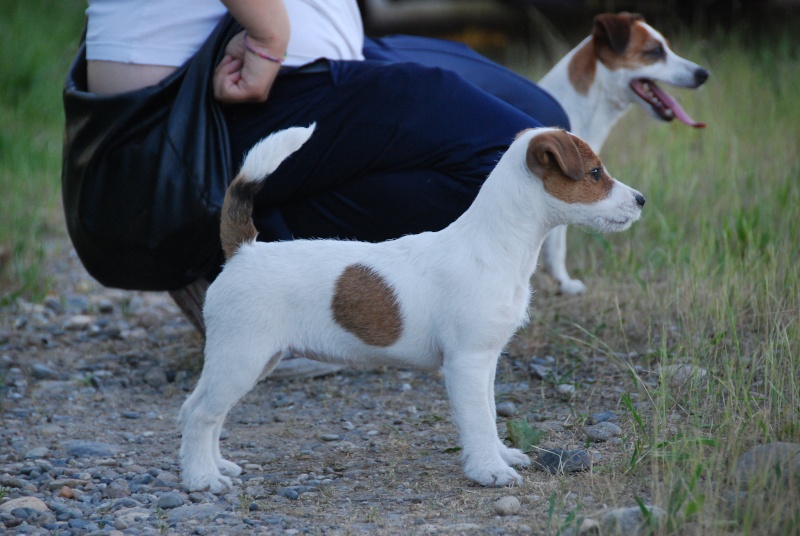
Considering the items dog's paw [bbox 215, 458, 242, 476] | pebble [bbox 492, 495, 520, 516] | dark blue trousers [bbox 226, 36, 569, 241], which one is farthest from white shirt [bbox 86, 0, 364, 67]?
pebble [bbox 492, 495, 520, 516]

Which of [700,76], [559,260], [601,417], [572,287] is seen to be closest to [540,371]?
[601,417]

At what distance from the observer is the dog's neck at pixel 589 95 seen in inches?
206

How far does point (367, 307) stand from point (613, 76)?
294 centimetres

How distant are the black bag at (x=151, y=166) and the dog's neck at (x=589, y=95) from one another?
242 centimetres

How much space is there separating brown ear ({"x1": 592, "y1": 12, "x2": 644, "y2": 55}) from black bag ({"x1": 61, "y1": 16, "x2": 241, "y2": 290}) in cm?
250

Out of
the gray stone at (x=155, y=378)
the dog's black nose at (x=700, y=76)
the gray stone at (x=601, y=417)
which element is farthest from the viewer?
the dog's black nose at (x=700, y=76)

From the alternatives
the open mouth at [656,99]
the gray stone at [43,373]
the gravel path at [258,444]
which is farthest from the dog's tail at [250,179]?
the open mouth at [656,99]

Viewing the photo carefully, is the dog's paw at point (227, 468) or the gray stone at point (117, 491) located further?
the dog's paw at point (227, 468)

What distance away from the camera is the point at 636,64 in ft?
17.2

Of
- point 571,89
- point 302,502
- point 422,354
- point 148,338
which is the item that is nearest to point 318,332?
point 422,354

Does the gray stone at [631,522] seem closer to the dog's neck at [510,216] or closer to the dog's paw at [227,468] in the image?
the dog's neck at [510,216]

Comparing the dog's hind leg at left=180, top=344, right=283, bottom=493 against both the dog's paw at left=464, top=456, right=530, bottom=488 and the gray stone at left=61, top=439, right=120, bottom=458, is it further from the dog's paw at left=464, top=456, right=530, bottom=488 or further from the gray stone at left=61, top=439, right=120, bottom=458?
the dog's paw at left=464, top=456, right=530, bottom=488

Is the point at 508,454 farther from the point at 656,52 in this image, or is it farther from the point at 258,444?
the point at 656,52

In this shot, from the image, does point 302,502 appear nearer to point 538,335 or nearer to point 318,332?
point 318,332
